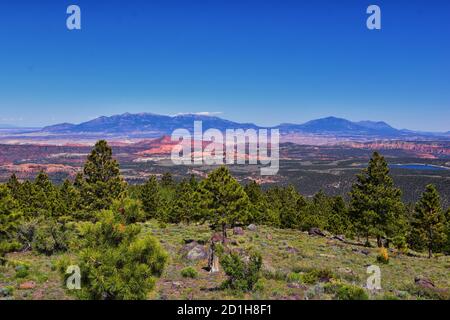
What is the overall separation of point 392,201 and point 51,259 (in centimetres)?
3204

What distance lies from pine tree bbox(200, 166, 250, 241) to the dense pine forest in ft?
0.30

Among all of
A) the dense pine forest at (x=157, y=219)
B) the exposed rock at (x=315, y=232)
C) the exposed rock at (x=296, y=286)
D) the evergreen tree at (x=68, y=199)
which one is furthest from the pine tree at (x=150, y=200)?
the exposed rock at (x=296, y=286)

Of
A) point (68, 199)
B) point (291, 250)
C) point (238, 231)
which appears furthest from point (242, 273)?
point (68, 199)

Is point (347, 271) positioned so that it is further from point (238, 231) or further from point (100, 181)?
point (100, 181)

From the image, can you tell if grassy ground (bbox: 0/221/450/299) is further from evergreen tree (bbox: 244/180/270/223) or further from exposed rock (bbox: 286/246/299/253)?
evergreen tree (bbox: 244/180/270/223)

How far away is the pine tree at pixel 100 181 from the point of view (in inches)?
1373

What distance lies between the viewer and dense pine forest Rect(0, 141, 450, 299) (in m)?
13.0

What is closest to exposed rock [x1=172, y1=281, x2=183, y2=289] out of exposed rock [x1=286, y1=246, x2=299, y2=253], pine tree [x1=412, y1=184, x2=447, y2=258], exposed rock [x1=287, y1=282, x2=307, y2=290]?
exposed rock [x1=287, y1=282, x2=307, y2=290]

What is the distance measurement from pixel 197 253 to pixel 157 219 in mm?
35379

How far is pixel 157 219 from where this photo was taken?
6162 centimetres

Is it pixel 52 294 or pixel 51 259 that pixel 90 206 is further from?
pixel 52 294

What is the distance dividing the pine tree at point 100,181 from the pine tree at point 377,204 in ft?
81.0

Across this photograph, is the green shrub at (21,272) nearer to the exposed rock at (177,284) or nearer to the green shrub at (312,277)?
the exposed rock at (177,284)
